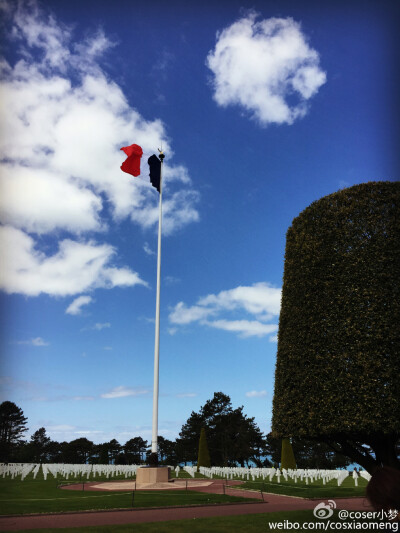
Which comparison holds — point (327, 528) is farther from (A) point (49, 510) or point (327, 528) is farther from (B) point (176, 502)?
(A) point (49, 510)

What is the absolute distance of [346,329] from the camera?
10.3 metres

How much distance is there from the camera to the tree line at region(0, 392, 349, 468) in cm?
5728

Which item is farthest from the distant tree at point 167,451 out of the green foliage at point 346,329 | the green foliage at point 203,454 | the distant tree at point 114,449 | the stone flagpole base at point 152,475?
the green foliage at point 346,329

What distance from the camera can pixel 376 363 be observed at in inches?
388

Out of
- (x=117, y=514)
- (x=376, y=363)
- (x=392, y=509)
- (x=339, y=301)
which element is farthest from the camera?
(x=117, y=514)

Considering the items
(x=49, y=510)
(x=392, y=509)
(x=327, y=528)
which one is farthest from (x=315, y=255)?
(x=49, y=510)

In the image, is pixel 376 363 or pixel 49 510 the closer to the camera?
pixel 376 363

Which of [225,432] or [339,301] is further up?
[339,301]

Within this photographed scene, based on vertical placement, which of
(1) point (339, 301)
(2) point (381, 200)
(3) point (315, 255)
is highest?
(2) point (381, 200)

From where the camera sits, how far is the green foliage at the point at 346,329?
→ 9836mm

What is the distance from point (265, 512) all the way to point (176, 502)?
387 centimetres


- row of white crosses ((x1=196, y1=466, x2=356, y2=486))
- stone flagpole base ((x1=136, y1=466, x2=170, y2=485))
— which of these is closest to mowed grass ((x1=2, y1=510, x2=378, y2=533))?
stone flagpole base ((x1=136, y1=466, x2=170, y2=485))

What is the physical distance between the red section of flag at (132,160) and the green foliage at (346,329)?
1513cm

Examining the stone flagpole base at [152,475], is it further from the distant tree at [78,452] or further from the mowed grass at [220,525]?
the distant tree at [78,452]
